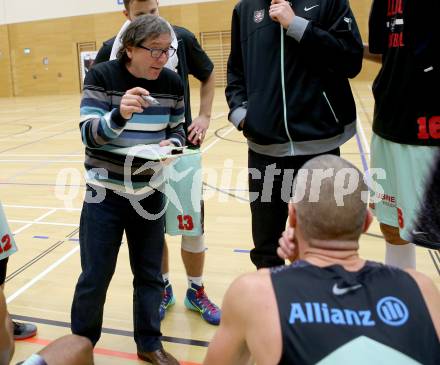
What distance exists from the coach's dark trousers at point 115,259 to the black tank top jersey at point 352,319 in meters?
1.13

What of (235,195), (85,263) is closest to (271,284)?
(85,263)

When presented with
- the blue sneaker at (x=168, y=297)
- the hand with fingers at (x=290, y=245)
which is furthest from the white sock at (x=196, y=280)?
the hand with fingers at (x=290, y=245)

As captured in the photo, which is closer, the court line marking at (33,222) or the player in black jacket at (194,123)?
the player in black jacket at (194,123)

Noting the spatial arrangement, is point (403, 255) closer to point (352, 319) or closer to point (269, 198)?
point (269, 198)

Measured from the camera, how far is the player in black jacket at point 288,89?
2100 mm

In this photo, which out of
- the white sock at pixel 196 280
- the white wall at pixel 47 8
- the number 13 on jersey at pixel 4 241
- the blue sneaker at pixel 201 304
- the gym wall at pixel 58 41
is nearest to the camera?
the number 13 on jersey at pixel 4 241

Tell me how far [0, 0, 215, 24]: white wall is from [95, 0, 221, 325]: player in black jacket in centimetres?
1645

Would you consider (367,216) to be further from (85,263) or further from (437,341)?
(85,263)

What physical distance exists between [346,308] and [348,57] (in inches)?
53.9

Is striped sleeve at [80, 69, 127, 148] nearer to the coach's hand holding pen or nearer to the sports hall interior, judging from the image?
the coach's hand holding pen

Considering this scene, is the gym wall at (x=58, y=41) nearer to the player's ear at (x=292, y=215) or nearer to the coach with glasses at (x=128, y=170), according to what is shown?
the coach with glasses at (x=128, y=170)

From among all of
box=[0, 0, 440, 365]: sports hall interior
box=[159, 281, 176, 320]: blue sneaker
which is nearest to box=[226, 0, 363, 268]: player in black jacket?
box=[159, 281, 176, 320]: blue sneaker

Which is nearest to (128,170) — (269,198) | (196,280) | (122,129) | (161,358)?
(122,129)

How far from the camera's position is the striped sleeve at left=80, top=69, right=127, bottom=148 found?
6.17 feet
